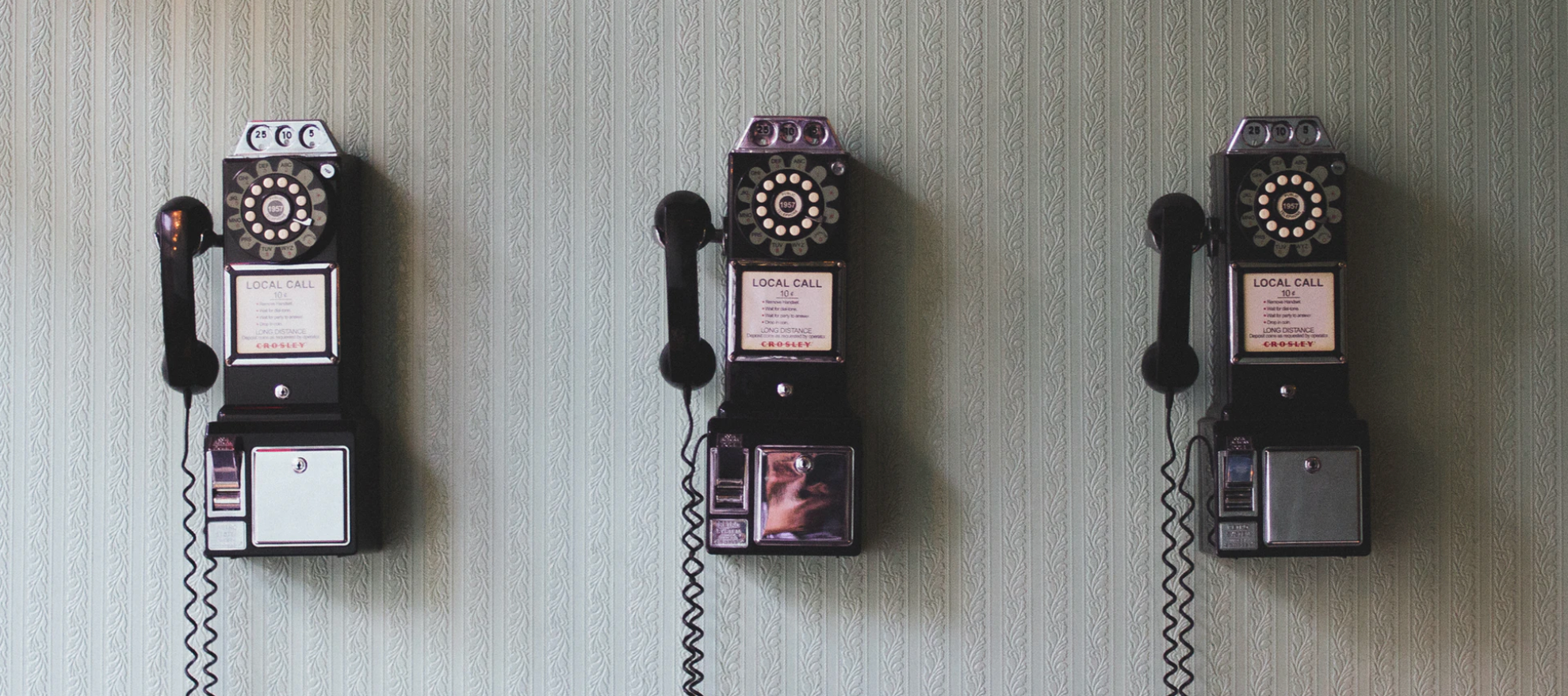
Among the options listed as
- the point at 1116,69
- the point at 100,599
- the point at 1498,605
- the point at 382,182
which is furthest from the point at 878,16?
the point at 100,599

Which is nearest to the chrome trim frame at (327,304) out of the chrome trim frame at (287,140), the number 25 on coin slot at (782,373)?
the chrome trim frame at (287,140)

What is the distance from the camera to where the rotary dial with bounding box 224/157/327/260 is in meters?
1.21

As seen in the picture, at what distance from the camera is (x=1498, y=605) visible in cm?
129

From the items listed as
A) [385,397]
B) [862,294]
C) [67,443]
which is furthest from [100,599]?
[862,294]

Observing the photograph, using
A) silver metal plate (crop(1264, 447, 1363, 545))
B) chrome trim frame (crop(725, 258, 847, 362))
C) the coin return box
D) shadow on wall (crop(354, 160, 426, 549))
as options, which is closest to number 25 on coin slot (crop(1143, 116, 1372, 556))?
silver metal plate (crop(1264, 447, 1363, 545))

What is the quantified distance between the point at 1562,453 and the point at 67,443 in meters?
1.89

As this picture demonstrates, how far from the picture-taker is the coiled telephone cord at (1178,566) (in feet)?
4.16

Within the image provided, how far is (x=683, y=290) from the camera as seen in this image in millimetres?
1190

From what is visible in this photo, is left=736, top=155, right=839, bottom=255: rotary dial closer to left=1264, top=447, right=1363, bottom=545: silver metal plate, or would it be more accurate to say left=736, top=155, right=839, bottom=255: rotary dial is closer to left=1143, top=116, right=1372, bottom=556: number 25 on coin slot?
left=1143, top=116, right=1372, bottom=556: number 25 on coin slot

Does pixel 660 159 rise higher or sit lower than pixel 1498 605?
higher

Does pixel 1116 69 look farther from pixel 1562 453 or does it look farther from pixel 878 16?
pixel 1562 453

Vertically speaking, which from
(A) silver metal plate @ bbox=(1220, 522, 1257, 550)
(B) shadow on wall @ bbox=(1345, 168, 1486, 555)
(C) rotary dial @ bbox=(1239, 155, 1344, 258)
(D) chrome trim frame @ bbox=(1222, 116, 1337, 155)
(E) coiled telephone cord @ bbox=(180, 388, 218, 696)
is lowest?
(E) coiled telephone cord @ bbox=(180, 388, 218, 696)

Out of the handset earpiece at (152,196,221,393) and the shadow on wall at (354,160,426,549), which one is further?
the shadow on wall at (354,160,426,549)

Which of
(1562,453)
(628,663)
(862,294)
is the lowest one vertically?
(628,663)
